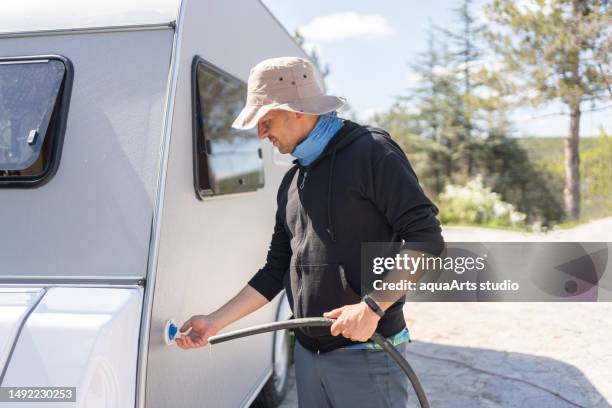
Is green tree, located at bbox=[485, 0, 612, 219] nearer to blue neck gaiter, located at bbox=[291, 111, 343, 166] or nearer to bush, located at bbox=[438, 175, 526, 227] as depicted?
bush, located at bbox=[438, 175, 526, 227]

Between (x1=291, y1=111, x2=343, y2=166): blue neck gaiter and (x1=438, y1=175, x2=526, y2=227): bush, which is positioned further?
(x1=438, y1=175, x2=526, y2=227): bush

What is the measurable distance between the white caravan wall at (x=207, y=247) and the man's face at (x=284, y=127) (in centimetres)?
42

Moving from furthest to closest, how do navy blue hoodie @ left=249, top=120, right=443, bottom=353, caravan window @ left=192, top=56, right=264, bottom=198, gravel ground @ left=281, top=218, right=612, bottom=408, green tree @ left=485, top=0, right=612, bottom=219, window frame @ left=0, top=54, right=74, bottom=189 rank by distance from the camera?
green tree @ left=485, top=0, right=612, bottom=219 → gravel ground @ left=281, top=218, right=612, bottom=408 → caravan window @ left=192, top=56, right=264, bottom=198 → window frame @ left=0, top=54, right=74, bottom=189 → navy blue hoodie @ left=249, top=120, right=443, bottom=353

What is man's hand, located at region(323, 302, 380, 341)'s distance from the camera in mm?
1711

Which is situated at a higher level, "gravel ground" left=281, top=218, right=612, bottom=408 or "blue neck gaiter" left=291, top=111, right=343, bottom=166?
"blue neck gaiter" left=291, top=111, right=343, bottom=166

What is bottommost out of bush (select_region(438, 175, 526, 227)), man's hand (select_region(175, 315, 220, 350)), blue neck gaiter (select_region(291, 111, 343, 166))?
bush (select_region(438, 175, 526, 227))

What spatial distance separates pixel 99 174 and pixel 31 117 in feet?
1.26

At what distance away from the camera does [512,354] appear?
5219 millimetres

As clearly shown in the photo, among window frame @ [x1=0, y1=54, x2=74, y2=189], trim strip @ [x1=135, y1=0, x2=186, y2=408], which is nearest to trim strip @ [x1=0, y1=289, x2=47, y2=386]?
trim strip @ [x1=135, y1=0, x2=186, y2=408]

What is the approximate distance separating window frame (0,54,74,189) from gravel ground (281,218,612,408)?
264cm

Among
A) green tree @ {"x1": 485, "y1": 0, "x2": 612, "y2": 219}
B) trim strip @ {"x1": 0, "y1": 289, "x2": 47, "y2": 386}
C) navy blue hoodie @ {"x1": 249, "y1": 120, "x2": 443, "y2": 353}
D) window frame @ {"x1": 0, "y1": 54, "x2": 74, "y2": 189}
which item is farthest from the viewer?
green tree @ {"x1": 485, "y1": 0, "x2": 612, "y2": 219}

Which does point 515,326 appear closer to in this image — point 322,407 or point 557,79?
point 322,407

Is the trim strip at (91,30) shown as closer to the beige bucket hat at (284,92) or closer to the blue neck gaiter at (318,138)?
the beige bucket hat at (284,92)

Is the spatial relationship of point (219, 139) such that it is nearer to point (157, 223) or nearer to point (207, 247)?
point (207, 247)
